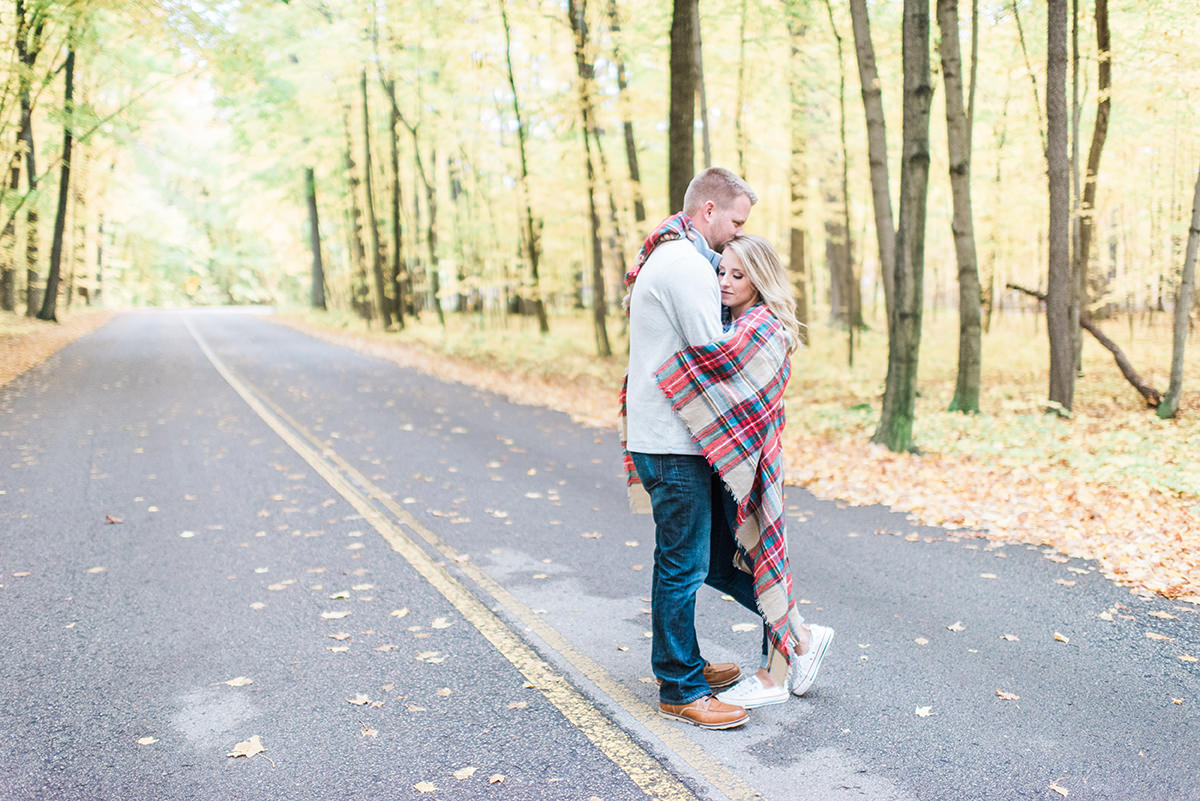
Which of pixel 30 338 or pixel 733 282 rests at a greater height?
pixel 733 282

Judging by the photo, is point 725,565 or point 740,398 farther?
point 725,565

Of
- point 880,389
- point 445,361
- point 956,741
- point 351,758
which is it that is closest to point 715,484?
point 956,741

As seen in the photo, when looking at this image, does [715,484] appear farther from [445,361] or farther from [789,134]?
[789,134]

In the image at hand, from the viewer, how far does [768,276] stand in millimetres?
3400

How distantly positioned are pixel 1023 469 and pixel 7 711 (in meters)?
8.71

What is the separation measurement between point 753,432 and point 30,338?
24.3 metres

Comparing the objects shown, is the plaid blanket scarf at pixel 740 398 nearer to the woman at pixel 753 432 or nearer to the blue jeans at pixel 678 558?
the woman at pixel 753 432

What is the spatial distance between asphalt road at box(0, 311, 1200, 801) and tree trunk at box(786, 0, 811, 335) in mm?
12212

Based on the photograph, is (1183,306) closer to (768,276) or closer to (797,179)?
(768,276)

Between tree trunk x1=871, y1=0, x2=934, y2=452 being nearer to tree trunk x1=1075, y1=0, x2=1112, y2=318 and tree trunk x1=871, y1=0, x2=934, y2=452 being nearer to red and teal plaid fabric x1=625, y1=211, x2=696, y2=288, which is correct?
tree trunk x1=1075, y1=0, x2=1112, y2=318

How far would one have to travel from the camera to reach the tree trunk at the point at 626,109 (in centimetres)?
1712

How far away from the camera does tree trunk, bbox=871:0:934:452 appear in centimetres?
930

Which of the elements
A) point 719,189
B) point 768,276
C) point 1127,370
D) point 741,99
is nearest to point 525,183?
point 741,99

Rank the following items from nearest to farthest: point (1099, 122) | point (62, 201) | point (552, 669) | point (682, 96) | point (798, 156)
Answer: point (552, 669) → point (682, 96) → point (1099, 122) → point (798, 156) → point (62, 201)
